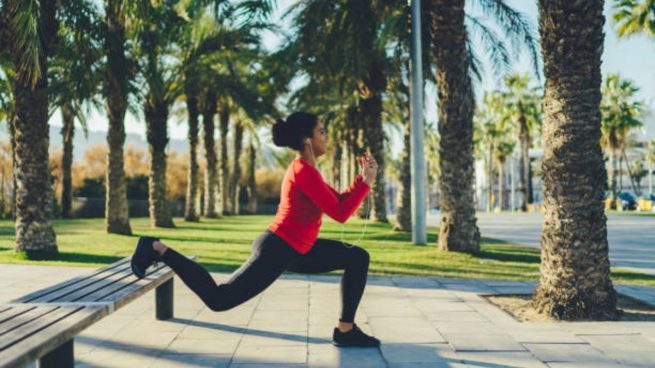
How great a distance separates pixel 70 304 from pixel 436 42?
943cm

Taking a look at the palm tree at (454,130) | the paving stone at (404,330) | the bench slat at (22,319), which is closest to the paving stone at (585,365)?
the paving stone at (404,330)

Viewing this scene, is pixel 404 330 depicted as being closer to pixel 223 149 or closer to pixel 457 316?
pixel 457 316

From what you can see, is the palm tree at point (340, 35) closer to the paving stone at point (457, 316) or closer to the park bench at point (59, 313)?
the paving stone at point (457, 316)

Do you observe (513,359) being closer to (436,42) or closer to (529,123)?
(436,42)

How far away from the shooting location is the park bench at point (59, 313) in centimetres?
274

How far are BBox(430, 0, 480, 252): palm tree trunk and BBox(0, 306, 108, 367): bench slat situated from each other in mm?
8725

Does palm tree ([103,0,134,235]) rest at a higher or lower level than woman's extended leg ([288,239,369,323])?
higher

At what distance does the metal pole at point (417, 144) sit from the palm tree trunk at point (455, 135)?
202 cm

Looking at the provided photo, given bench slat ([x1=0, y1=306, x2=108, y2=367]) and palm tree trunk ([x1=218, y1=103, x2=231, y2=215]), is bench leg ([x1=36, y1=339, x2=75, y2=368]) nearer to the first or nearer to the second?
bench slat ([x1=0, y1=306, x2=108, y2=367])

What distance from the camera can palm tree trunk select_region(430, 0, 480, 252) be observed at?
11.5m

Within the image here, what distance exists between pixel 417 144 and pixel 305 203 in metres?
9.92

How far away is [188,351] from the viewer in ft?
15.1

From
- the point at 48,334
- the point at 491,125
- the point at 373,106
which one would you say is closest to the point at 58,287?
the point at 48,334

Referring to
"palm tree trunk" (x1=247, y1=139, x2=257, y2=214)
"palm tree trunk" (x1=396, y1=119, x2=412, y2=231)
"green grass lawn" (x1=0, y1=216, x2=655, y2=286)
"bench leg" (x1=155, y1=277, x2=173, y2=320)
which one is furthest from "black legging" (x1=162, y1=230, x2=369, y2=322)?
"palm tree trunk" (x1=247, y1=139, x2=257, y2=214)
